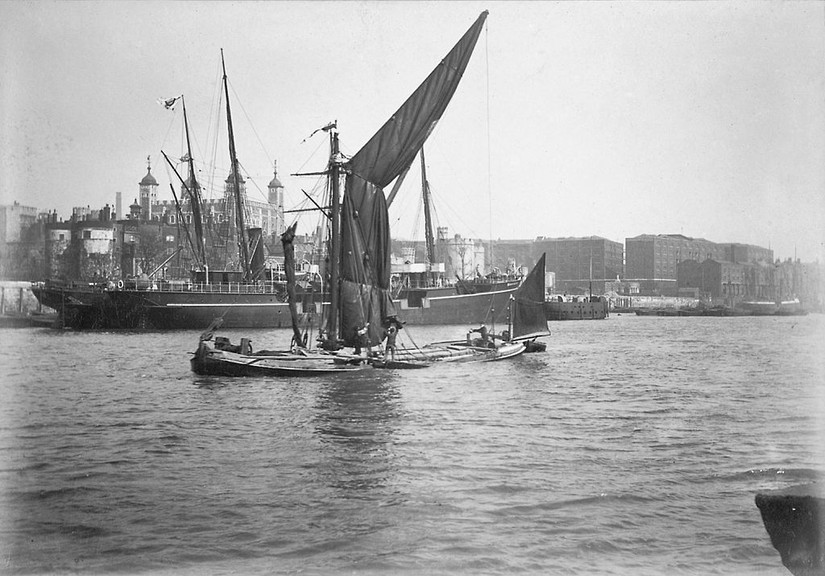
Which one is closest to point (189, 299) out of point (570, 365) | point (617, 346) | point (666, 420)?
point (570, 365)

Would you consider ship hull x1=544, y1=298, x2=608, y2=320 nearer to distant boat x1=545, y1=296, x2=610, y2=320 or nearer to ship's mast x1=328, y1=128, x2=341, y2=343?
distant boat x1=545, y1=296, x2=610, y2=320

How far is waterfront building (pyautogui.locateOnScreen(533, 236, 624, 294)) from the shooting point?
93.9m

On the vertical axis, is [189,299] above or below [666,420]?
above

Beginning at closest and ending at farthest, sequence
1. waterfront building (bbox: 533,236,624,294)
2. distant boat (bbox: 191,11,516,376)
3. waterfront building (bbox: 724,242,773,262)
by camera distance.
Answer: distant boat (bbox: 191,11,516,376) < waterfront building (bbox: 724,242,773,262) < waterfront building (bbox: 533,236,624,294)

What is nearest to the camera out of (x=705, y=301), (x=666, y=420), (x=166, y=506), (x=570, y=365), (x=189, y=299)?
(x=166, y=506)

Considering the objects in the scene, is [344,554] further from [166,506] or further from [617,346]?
[617,346]

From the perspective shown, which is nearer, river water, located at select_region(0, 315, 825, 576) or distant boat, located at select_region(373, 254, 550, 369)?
river water, located at select_region(0, 315, 825, 576)

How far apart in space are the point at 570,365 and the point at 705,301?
5072 cm

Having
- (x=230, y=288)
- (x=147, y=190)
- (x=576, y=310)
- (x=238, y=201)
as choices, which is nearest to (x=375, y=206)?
(x=238, y=201)

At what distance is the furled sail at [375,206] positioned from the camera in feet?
60.3

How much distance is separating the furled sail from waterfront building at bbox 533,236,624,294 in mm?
74693

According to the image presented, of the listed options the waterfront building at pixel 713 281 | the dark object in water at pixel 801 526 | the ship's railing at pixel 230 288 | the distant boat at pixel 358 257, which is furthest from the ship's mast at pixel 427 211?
the dark object in water at pixel 801 526

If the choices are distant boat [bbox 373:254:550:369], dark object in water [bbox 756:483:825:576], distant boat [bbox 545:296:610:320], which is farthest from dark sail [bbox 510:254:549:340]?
distant boat [bbox 545:296:610:320]

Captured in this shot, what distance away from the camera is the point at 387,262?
20.3m
